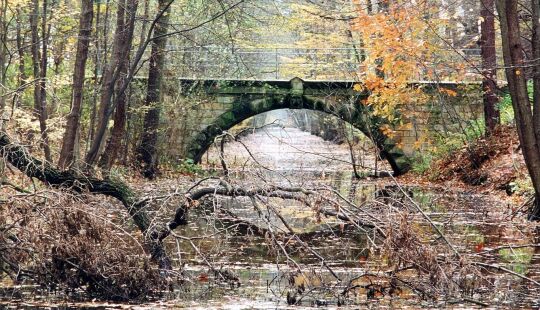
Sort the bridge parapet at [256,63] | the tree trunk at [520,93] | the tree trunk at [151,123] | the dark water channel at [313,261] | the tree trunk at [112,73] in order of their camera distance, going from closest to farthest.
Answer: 1. the dark water channel at [313,261]
2. the tree trunk at [520,93]
3. the tree trunk at [112,73]
4. the bridge parapet at [256,63]
5. the tree trunk at [151,123]

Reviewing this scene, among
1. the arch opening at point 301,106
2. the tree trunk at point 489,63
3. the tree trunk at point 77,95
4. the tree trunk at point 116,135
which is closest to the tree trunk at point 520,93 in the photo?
the tree trunk at point 77,95

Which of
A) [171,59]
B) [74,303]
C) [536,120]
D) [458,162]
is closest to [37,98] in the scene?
[171,59]

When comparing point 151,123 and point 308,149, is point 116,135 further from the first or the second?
point 308,149

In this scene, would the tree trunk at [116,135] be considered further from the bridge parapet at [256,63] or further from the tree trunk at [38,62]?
the bridge parapet at [256,63]

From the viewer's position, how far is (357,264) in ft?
34.2

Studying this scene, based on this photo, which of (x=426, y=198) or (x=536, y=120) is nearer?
(x=536, y=120)

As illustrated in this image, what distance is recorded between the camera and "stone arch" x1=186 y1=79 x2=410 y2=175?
28.8 metres

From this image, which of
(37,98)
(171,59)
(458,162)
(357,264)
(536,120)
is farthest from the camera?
(171,59)

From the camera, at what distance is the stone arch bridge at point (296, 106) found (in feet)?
93.6

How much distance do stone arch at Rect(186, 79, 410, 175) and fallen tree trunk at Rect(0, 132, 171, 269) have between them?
1862 centimetres

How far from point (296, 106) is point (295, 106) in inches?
1.4

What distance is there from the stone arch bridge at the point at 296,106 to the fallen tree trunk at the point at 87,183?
58.8 feet

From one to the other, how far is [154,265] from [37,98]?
13.7 meters

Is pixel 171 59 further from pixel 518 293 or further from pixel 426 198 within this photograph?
pixel 518 293
